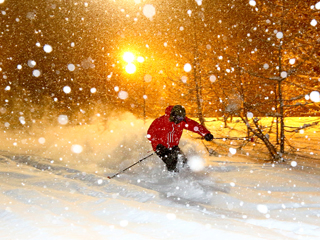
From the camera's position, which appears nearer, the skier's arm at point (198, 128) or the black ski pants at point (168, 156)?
the black ski pants at point (168, 156)

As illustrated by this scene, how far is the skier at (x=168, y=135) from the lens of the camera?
Answer: 19.5 feet

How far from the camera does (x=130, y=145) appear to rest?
31.1ft

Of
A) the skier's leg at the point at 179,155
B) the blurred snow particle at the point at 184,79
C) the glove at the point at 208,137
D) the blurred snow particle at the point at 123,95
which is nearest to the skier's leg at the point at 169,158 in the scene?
the skier's leg at the point at 179,155

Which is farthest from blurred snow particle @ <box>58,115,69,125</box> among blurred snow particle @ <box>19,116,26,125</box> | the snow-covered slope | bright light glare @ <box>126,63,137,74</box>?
the snow-covered slope

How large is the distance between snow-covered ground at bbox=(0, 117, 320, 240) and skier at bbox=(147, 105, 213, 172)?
404 millimetres

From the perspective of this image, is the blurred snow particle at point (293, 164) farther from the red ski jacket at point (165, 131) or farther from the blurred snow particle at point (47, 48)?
the blurred snow particle at point (47, 48)

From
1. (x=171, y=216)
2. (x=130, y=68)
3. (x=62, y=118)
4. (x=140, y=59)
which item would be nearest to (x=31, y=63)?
(x=62, y=118)

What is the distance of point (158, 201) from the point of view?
420 cm

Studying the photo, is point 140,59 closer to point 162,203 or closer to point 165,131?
point 165,131

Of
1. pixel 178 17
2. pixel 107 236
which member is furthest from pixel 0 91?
pixel 107 236

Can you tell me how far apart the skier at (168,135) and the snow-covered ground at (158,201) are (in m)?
0.40

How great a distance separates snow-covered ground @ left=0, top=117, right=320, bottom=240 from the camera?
299 cm

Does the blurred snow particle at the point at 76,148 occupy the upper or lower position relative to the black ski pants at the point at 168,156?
upper

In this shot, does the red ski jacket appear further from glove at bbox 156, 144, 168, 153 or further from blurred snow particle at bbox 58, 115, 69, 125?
blurred snow particle at bbox 58, 115, 69, 125
